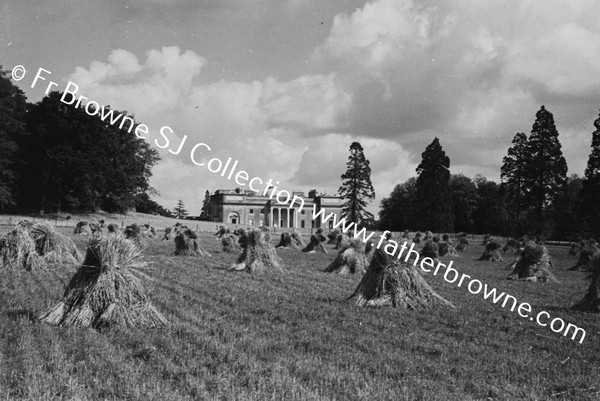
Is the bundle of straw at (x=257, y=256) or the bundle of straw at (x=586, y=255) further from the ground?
the bundle of straw at (x=586, y=255)

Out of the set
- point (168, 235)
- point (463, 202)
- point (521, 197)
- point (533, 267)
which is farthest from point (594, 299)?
point (463, 202)

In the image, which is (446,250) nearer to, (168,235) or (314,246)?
(314,246)

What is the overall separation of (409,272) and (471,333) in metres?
3.46

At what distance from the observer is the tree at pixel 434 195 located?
7888cm

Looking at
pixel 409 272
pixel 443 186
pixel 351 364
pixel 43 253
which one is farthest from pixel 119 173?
pixel 351 364

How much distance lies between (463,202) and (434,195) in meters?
20.5

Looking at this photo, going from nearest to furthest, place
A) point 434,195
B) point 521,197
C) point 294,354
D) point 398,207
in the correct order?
point 294,354
point 521,197
point 434,195
point 398,207

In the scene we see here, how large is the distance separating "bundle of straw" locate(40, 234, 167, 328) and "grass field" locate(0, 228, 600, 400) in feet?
1.29

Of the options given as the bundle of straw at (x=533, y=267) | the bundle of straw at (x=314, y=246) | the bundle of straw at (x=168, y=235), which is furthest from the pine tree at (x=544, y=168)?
the bundle of straw at (x=533, y=267)

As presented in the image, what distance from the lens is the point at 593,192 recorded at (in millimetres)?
56531

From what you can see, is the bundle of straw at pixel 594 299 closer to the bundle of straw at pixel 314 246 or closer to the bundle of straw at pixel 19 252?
the bundle of straw at pixel 19 252

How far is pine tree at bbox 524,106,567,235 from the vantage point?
70.1 meters

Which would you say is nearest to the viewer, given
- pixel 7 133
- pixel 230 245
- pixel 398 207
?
pixel 230 245

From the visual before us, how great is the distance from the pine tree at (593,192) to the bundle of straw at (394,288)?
48.0m
